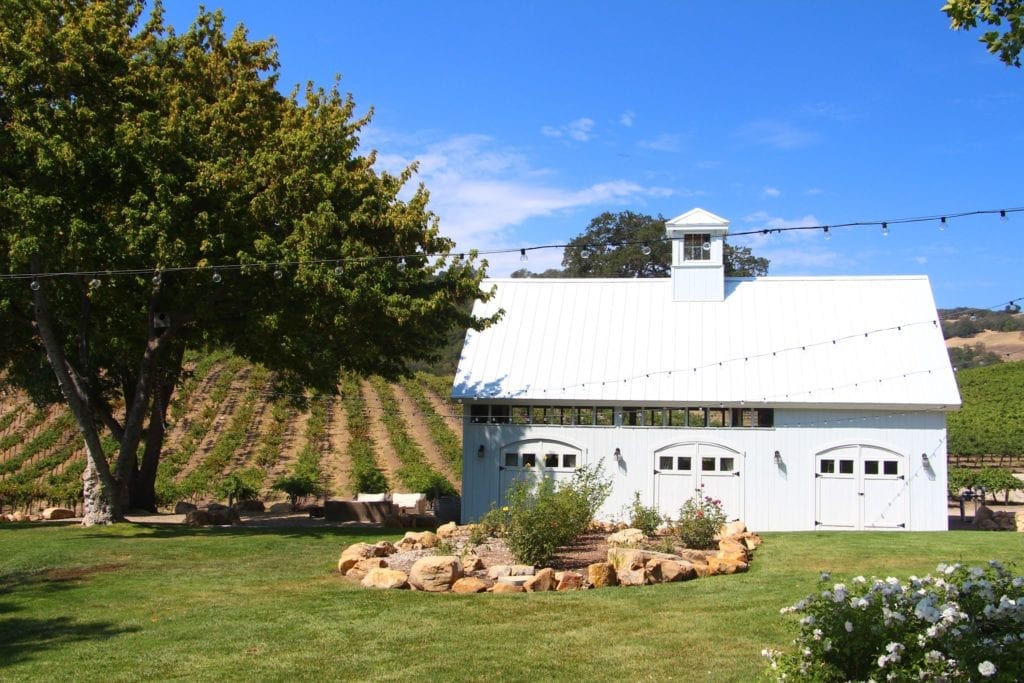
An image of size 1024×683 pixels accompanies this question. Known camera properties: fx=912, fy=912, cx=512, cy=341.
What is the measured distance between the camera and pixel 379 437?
144ft

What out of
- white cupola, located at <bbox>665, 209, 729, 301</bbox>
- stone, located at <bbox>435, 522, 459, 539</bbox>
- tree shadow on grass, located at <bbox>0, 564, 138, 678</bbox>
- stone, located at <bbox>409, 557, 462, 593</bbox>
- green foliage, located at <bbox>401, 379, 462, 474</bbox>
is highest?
white cupola, located at <bbox>665, 209, 729, 301</bbox>

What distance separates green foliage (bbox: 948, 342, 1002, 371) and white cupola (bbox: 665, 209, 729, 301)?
71.9 m

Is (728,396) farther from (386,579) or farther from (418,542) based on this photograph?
(386,579)

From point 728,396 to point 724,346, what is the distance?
1.86 metres

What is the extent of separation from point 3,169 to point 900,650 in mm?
18373

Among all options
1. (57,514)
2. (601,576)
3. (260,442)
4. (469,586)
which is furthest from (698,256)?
(260,442)

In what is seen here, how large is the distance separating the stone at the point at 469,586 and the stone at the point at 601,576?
4.93ft

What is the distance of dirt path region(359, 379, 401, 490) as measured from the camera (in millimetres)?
36891

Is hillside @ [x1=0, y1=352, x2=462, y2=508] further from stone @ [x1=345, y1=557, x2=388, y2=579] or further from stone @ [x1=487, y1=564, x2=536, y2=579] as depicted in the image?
stone @ [x1=487, y1=564, x2=536, y2=579]

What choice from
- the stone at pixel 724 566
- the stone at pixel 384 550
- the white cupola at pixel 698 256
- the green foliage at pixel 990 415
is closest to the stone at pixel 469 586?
the stone at pixel 384 550

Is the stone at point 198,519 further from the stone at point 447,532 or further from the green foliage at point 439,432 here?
the green foliage at point 439,432

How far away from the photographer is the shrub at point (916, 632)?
6.33 meters

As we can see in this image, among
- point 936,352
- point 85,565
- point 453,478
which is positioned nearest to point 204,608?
point 85,565

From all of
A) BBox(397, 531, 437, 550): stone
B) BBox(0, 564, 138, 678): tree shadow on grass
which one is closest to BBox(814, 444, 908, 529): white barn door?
BBox(397, 531, 437, 550): stone
